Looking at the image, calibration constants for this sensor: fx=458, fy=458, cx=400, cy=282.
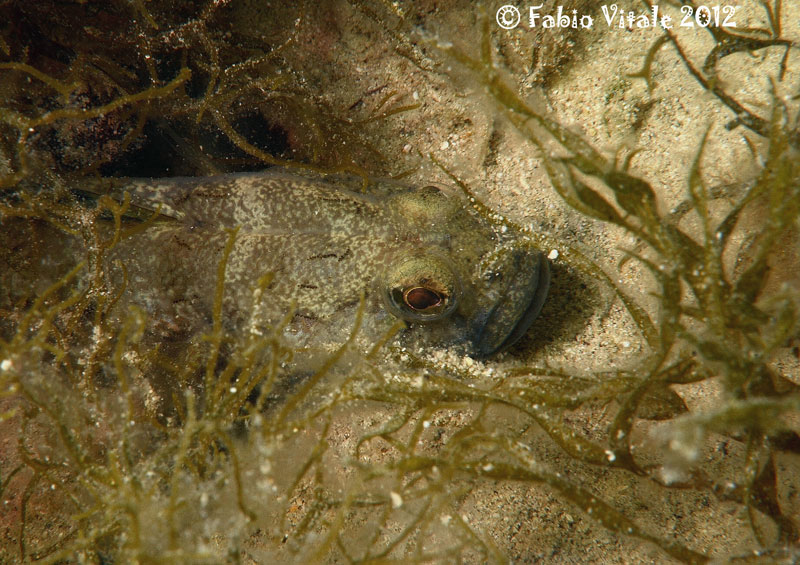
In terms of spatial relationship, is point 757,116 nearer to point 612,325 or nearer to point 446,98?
point 612,325

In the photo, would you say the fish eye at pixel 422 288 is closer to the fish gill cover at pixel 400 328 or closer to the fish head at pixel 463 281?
the fish head at pixel 463 281

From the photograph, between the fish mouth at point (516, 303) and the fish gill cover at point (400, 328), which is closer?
the fish gill cover at point (400, 328)

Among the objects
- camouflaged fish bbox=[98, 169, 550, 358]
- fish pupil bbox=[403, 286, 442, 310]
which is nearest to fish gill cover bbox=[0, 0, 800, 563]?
camouflaged fish bbox=[98, 169, 550, 358]

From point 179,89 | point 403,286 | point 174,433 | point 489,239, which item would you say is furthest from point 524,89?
point 174,433

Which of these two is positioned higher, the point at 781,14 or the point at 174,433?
the point at 781,14

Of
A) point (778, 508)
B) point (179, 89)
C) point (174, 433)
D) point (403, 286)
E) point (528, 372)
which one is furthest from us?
point (179, 89)

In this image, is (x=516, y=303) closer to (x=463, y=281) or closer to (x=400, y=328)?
(x=463, y=281)

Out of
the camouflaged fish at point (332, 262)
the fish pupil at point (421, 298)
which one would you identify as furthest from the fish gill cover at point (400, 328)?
the fish pupil at point (421, 298)
